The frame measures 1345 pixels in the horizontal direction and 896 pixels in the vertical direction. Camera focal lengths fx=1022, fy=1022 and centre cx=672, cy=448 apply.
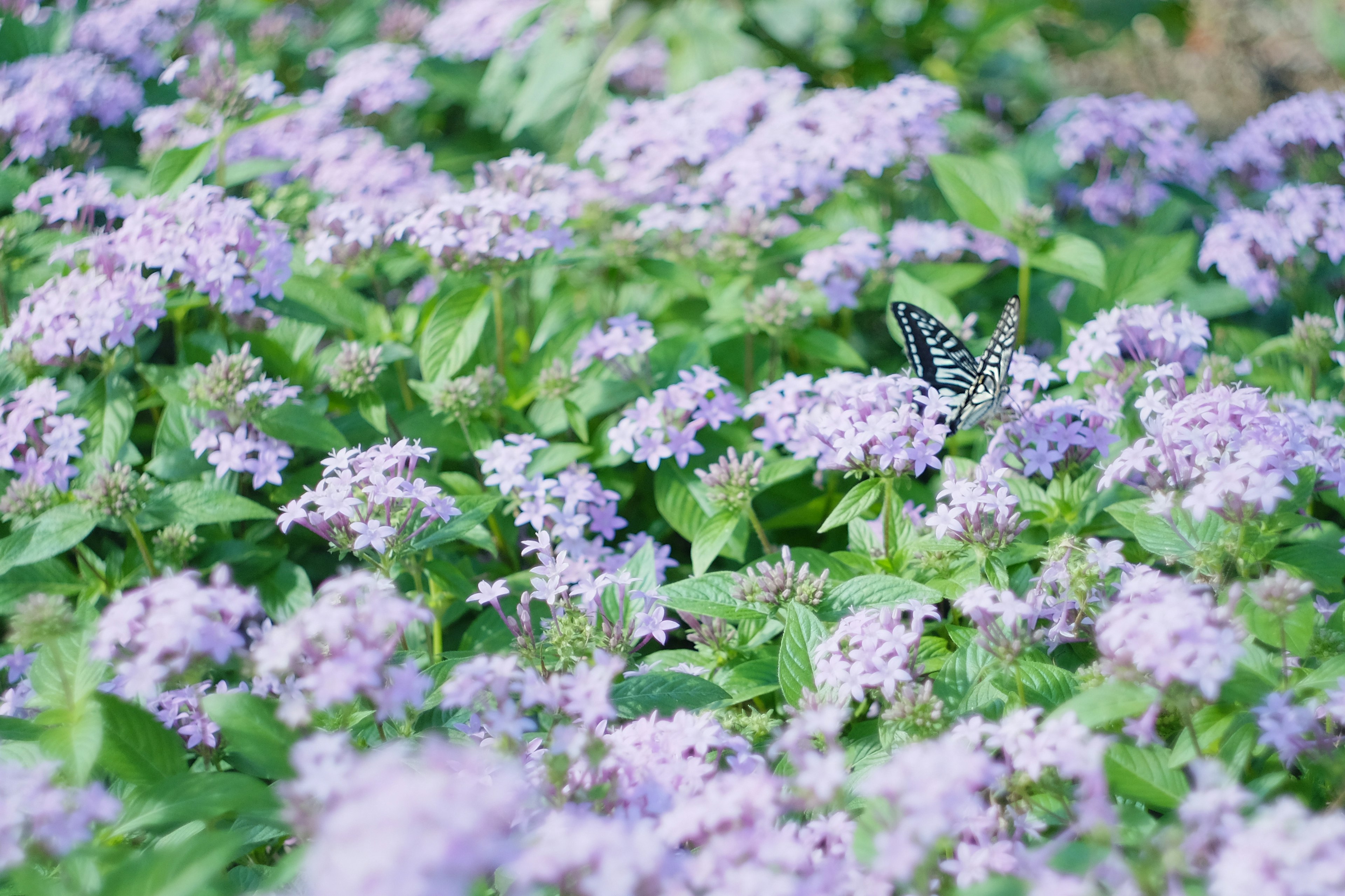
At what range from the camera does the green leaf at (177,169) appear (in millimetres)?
3695

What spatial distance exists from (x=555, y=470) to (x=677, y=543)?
1.63 ft

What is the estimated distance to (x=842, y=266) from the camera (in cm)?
375

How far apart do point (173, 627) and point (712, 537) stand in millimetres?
1480

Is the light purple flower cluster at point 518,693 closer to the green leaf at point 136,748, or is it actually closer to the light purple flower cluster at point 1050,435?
the green leaf at point 136,748

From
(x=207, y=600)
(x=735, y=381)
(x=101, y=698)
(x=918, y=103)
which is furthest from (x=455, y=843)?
(x=918, y=103)

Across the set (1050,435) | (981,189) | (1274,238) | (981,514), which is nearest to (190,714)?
(981,514)

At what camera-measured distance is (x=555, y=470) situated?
3354 mm

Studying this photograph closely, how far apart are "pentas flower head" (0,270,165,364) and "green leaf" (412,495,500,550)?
1.13 metres

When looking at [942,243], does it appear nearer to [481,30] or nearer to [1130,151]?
[1130,151]

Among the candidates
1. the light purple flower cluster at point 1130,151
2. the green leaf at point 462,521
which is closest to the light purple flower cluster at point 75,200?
the green leaf at point 462,521

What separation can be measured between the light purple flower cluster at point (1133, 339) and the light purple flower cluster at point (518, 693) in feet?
6.05

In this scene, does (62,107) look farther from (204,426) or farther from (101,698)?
(101,698)

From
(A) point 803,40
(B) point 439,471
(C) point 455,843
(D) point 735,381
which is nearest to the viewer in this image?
(C) point 455,843

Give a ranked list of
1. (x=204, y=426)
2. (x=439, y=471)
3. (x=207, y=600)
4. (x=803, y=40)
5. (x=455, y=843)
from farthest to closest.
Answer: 1. (x=803, y=40)
2. (x=439, y=471)
3. (x=204, y=426)
4. (x=207, y=600)
5. (x=455, y=843)
